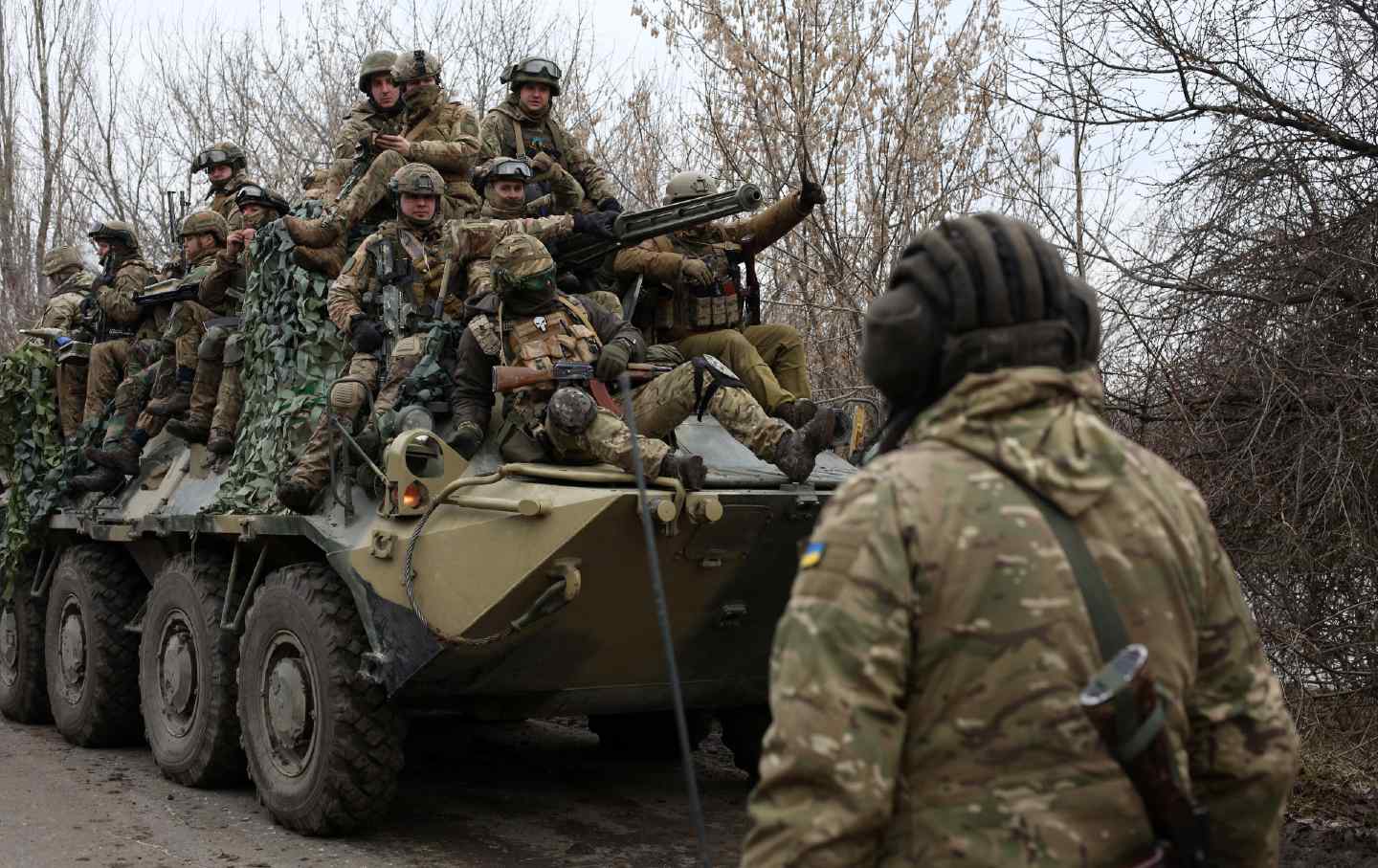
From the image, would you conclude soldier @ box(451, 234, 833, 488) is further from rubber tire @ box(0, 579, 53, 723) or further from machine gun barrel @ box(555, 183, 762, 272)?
rubber tire @ box(0, 579, 53, 723)

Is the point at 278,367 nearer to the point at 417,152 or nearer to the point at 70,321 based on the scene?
the point at 417,152

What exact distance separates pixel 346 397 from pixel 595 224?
127cm

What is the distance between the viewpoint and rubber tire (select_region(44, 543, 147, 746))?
8.95m

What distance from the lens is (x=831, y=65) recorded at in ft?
39.5

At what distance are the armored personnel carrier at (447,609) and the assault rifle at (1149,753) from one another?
3392 millimetres

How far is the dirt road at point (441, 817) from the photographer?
630 centimetres

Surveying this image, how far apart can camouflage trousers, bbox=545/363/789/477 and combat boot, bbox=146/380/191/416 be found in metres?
3.73

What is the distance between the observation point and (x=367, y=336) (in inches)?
280

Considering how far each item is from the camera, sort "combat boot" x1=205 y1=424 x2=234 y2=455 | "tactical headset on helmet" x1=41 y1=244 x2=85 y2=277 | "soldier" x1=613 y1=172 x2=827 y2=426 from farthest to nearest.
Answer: "tactical headset on helmet" x1=41 y1=244 x2=85 y2=277 → "combat boot" x1=205 y1=424 x2=234 y2=455 → "soldier" x1=613 y1=172 x2=827 y2=426

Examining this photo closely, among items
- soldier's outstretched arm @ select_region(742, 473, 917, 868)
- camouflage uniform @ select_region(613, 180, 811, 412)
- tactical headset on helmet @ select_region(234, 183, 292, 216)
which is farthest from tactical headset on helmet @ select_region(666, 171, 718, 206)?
soldier's outstretched arm @ select_region(742, 473, 917, 868)

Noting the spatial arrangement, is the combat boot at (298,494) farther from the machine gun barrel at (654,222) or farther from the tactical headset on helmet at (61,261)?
the tactical headset on helmet at (61,261)

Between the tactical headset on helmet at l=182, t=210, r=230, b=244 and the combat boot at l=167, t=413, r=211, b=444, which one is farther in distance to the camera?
the tactical headset on helmet at l=182, t=210, r=230, b=244

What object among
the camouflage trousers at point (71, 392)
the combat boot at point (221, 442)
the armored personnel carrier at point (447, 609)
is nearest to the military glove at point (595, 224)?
the armored personnel carrier at point (447, 609)

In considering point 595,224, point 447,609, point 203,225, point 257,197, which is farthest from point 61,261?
point 447,609
